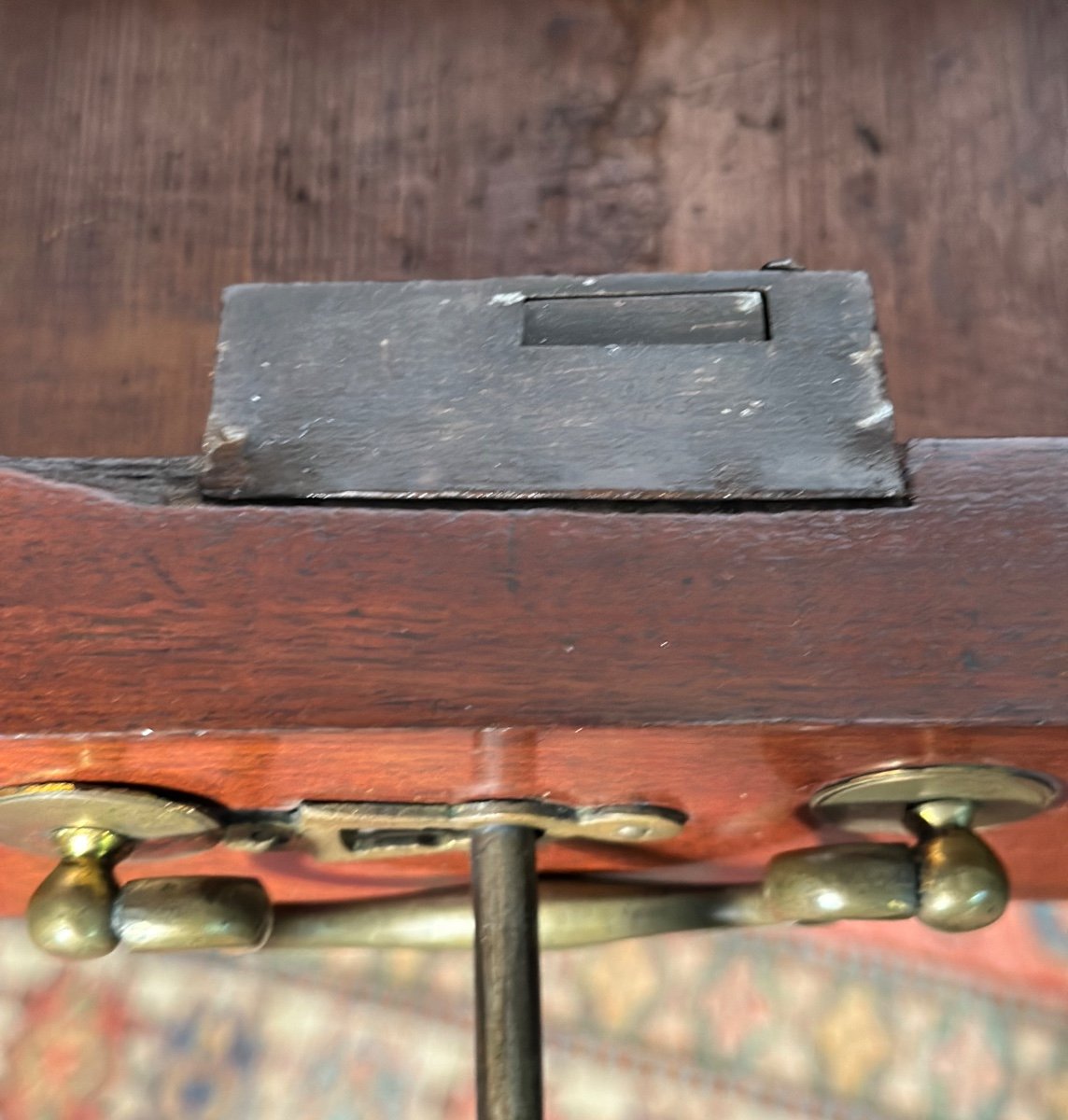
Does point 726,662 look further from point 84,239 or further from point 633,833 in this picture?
point 84,239

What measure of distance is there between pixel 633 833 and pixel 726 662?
0.57 feet


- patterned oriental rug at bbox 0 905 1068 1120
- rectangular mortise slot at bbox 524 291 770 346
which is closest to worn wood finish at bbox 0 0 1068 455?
rectangular mortise slot at bbox 524 291 770 346

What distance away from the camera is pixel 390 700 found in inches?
14.4

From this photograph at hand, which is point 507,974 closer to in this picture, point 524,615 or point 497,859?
point 497,859

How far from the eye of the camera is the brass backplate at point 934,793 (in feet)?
1.45

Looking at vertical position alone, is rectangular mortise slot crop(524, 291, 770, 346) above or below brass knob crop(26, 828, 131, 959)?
above

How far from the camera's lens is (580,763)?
0.42 meters

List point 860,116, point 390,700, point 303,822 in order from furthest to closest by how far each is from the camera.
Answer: point 860,116 → point 303,822 → point 390,700

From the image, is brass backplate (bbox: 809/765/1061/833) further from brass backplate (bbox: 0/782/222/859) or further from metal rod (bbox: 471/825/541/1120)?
brass backplate (bbox: 0/782/222/859)

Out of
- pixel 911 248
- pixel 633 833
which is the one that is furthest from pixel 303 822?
pixel 911 248

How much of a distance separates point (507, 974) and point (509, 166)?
355mm

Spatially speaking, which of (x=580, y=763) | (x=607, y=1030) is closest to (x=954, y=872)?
(x=580, y=763)

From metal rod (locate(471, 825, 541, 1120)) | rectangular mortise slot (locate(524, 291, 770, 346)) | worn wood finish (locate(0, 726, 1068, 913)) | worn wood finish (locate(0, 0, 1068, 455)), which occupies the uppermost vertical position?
worn wood finish (locate(0, 0, 1068, 455))

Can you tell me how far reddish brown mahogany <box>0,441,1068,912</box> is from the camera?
0.37 m
